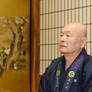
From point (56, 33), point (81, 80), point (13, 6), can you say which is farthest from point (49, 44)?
point (81, 80)

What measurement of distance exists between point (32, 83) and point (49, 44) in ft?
2.47

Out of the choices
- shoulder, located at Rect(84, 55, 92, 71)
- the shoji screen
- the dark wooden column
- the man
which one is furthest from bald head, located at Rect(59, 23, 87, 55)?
the dark wooden column

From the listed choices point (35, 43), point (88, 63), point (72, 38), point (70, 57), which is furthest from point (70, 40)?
point (35, 43)

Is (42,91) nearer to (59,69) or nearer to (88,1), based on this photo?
(59,69)

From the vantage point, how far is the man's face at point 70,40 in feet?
8.68

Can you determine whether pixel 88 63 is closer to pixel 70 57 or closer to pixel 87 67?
pixel 87 67

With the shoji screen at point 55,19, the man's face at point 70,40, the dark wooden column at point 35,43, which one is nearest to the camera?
the man's face at point 70,40

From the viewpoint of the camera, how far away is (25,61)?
4.37m

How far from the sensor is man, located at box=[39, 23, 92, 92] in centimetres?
252

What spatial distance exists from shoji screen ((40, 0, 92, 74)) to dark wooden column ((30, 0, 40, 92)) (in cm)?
7

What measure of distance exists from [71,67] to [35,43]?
1.84m

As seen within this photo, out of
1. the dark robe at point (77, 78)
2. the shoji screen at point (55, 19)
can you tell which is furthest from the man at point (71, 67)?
the shoji screen at point (55, 19)

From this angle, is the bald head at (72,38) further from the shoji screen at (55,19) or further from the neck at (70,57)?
the shoji screen at (55,19)

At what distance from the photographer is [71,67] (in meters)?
2.65
